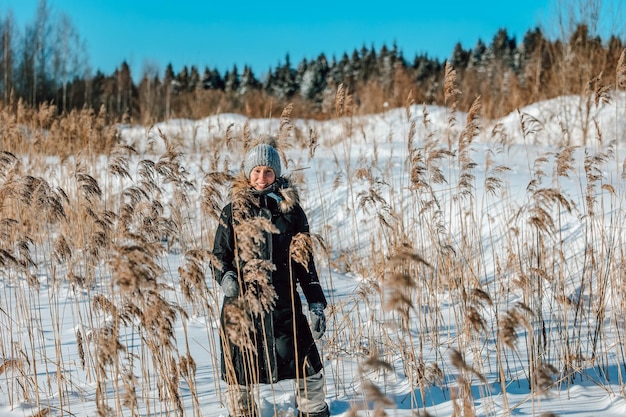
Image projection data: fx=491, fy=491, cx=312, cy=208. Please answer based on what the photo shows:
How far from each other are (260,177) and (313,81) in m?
46.5

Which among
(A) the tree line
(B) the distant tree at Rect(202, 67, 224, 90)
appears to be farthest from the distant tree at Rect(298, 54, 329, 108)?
(B) the distant tree at Rect(202, 67, 224, 90)

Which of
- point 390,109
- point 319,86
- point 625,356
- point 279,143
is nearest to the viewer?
point 625,356

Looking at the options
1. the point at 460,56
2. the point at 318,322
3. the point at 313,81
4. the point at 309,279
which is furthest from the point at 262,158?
the point at 460,56

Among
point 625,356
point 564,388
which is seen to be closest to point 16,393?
point 564,388

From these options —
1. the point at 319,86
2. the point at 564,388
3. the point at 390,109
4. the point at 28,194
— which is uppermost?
the point at 319,86

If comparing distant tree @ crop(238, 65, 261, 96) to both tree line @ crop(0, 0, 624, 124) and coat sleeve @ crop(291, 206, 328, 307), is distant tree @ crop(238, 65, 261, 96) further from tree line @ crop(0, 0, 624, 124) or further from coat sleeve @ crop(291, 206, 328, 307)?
coat sleeve @ crop(291, 206, 328, 307)

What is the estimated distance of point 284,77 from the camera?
51344mm

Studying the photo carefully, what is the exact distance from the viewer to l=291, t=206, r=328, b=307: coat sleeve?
229 centimetres

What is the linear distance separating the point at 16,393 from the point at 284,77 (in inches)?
2010

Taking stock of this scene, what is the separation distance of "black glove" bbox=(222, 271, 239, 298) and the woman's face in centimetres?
48

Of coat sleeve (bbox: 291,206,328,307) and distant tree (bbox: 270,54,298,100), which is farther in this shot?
distant tree (bbox: 270,54,298,100)

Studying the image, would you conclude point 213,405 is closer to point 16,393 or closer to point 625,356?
point 16,393

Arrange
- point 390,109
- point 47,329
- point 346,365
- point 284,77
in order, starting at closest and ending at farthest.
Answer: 1. point 346,365
2. point 47,329
3. point 390,109
4. point 284,77

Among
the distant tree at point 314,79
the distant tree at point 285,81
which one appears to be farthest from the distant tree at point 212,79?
the distant tree at point 314,79
